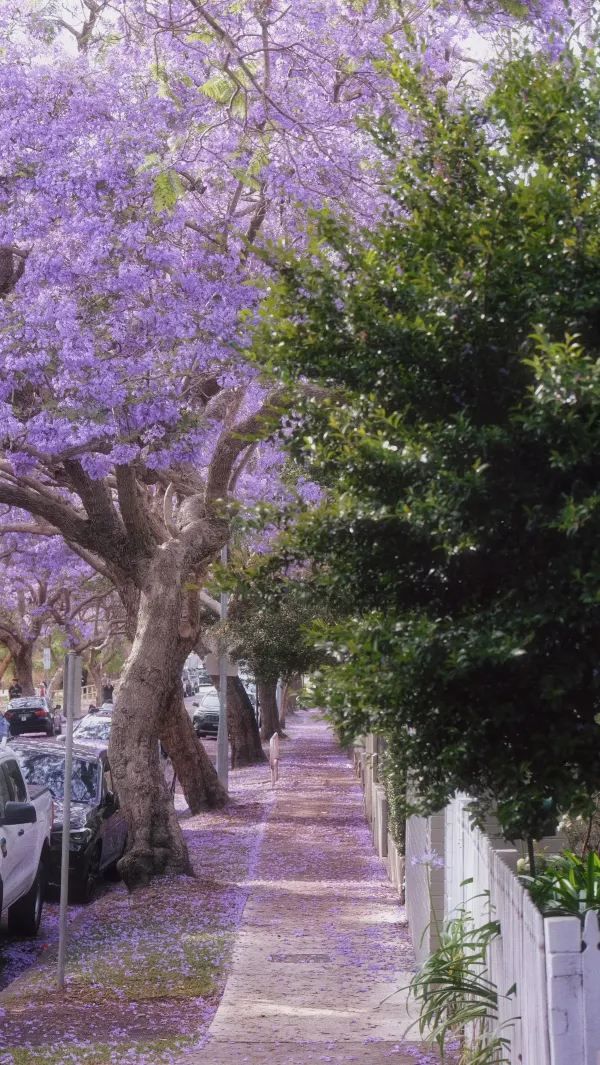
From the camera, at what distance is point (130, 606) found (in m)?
16.6

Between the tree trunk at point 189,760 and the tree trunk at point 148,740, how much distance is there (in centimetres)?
342

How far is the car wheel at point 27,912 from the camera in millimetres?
12789

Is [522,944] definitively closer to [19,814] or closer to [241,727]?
[19,814]

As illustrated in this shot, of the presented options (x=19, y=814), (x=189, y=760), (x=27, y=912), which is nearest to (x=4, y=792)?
(x=19, y=814)

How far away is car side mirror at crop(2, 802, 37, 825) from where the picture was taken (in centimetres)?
1109

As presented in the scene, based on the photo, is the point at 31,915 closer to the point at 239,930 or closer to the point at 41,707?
the point at 239,930

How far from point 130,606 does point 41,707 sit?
36243 millimetres

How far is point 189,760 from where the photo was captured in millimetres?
22703

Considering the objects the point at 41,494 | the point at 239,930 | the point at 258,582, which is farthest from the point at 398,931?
the point at 258,582

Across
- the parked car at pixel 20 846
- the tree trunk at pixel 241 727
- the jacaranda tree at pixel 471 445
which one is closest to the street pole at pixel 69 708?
the parked car at pixel 20 846

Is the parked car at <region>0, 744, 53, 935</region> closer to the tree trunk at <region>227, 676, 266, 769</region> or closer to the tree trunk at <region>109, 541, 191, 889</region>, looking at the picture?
the tree trunk at <region>109, 541, 191, 889</region>

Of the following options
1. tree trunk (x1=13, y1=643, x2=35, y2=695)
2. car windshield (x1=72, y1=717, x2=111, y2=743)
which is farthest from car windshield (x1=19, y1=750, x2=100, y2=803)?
tree trunk (x1=13, y1=643, x2=35, y2=695)

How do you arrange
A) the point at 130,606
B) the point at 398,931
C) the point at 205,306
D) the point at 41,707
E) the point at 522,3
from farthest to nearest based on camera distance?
the point at 41,707, the point at 130,606, the point at 205,306, the point at 398,931, the point at 522,3

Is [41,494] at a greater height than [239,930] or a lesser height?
greater
